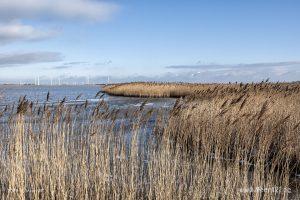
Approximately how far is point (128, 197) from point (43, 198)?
1.42 metres

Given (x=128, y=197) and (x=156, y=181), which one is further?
(x=156, y=181)

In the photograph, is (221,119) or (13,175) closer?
(13,175)

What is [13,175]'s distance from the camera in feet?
20.6

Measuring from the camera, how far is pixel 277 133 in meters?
10.9

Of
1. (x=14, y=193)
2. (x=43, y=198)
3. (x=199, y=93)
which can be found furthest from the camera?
(x=199, y=93)

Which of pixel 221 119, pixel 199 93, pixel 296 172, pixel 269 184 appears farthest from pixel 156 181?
pixel 199 93

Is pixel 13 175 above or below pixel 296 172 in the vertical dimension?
above

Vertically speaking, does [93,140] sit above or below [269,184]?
above

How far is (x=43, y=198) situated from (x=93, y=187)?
0.90 meters

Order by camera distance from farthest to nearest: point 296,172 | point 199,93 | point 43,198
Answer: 1. point 199,93
2. point 296,172
3. point 43,198

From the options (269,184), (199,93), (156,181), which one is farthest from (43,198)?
(199,93)

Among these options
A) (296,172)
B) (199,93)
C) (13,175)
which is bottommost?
(296,172)

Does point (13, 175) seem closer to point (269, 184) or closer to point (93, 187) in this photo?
point (93, 187)

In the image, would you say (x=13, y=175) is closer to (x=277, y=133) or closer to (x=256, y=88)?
(x=277, y=133)
